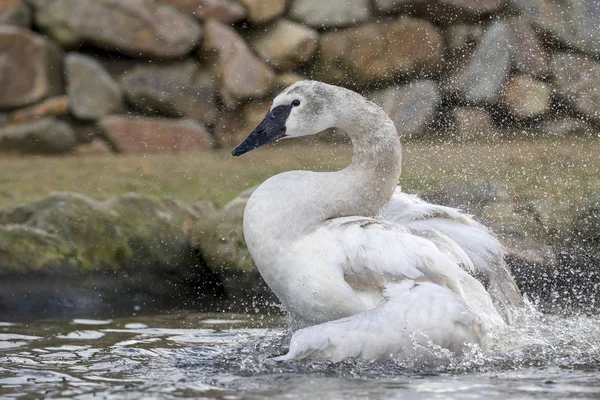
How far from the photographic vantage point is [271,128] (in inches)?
212

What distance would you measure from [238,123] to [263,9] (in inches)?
30.8

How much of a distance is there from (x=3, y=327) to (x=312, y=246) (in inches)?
69.3

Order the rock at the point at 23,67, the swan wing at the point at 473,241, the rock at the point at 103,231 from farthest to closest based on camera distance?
the rock at the point at 23,67
the rock at the point at 103,231
the swan wing at the point at 473,241

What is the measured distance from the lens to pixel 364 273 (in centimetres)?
489

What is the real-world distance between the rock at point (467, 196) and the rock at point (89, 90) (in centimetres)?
227

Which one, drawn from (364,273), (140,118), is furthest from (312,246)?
(140,118)

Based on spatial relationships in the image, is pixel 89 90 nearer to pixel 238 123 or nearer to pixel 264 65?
pixel 238 123

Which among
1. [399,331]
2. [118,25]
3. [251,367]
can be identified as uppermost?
[118,25]

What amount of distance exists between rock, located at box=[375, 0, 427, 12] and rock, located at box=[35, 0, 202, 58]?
4.40 feet

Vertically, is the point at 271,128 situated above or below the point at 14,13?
below

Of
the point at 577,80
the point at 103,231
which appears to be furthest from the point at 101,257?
the point at 577,80

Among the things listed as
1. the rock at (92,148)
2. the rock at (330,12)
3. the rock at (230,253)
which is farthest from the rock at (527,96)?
the rock at (92,148)

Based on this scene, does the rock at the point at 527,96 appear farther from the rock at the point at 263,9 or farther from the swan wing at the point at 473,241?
the swan wing at the point at 473,241

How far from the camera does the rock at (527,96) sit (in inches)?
330
